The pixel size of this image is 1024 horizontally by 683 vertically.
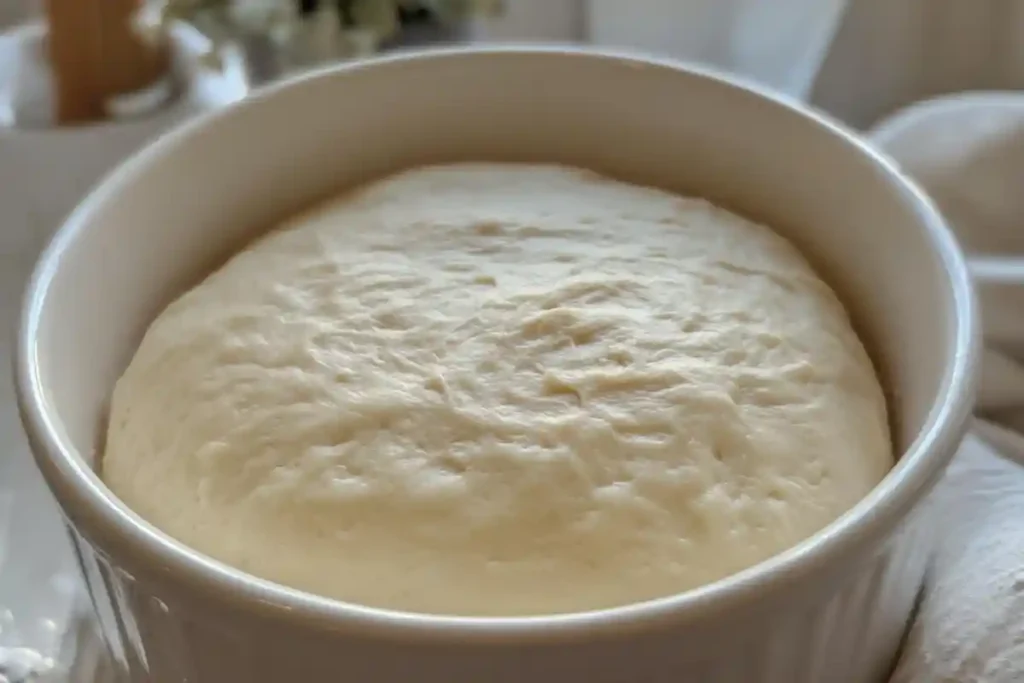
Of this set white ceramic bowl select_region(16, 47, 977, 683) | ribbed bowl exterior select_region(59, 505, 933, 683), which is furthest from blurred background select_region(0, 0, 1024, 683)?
ribbed bowl exterior select_region(59, 505, 933, 683)

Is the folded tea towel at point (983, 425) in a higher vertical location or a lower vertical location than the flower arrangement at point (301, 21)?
lower

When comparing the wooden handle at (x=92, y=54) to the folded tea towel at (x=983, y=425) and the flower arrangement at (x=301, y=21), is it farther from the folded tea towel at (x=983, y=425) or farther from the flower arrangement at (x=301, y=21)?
the folded tea towel at (x=983, y=425)

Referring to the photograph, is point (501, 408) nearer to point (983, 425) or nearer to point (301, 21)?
point (983, 425)

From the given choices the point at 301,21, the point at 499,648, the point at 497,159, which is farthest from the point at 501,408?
the point at 301,21

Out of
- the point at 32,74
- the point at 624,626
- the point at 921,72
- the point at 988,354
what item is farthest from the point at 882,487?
the point at 32,74

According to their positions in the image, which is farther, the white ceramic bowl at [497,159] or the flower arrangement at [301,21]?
the flower arrangement at [301,21]

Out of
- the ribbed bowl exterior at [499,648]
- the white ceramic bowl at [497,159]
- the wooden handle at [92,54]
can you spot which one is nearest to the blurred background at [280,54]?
the wooden handle at [92,54]

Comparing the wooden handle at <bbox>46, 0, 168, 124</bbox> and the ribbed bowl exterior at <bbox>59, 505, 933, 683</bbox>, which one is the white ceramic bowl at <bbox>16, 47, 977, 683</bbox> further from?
the wooden handle at <bbox>46, 0, 168, 124</bbox>
